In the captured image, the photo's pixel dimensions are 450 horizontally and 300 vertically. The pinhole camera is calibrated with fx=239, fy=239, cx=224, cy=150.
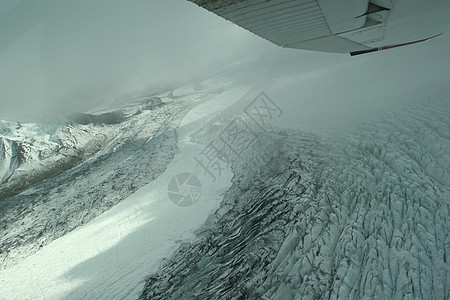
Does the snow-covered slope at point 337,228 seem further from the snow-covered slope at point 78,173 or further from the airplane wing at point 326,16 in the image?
the snow-covered slope at point 78,173

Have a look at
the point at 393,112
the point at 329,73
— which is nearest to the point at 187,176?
the point at 393,112

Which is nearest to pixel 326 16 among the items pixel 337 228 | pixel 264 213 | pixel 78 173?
pixel 337 228

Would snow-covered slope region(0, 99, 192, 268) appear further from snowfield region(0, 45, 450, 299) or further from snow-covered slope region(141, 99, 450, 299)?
snow-covered slope region(141, 99, 450, 299)

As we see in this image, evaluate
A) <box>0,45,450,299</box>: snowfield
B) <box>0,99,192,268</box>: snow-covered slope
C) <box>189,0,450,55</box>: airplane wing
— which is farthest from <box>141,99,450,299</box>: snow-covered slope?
<box>0,99,192,268</box>: snow-covered slope

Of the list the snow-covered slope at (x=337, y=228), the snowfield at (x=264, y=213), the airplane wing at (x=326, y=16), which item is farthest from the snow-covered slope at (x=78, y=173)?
the airplane wing at (x=326, y=16)

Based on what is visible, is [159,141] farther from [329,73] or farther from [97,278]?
[329,73]

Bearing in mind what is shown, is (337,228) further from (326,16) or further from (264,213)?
(326,16)
